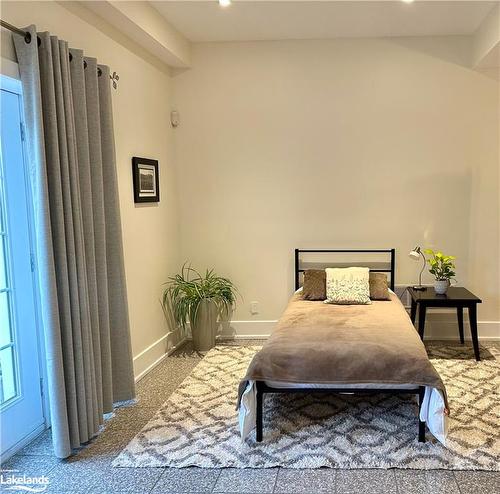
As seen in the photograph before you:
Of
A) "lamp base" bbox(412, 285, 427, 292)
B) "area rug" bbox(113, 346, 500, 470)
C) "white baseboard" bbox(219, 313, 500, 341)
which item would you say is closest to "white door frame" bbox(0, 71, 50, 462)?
"area rug" bbox(113, 346, 500, 470)

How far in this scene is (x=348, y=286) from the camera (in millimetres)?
4523

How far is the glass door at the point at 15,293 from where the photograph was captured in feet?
9.58

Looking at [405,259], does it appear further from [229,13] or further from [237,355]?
[229,13]

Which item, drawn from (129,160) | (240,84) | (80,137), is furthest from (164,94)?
(80,137)

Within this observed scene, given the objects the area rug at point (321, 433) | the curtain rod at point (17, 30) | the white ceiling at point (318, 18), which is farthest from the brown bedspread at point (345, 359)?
the white ceiling at point (318, 18)

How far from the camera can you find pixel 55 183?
281cm

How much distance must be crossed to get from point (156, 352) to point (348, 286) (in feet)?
5.85

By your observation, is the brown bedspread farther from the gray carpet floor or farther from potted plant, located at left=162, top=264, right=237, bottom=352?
potted plant, located at left=162, top=264, right=237, bottom=352

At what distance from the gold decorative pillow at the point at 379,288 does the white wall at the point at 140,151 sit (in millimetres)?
1903

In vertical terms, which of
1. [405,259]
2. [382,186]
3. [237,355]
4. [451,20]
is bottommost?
[237,355]

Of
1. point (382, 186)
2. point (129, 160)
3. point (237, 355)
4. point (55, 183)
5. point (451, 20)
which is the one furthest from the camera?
point (382, 186)

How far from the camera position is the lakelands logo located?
2.61 metres

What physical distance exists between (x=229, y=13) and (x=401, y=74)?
176cm

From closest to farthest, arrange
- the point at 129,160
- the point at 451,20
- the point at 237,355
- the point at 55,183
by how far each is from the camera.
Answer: the point at 55,183, the point at 129,160, the point at 451,20, the point at 237,355
